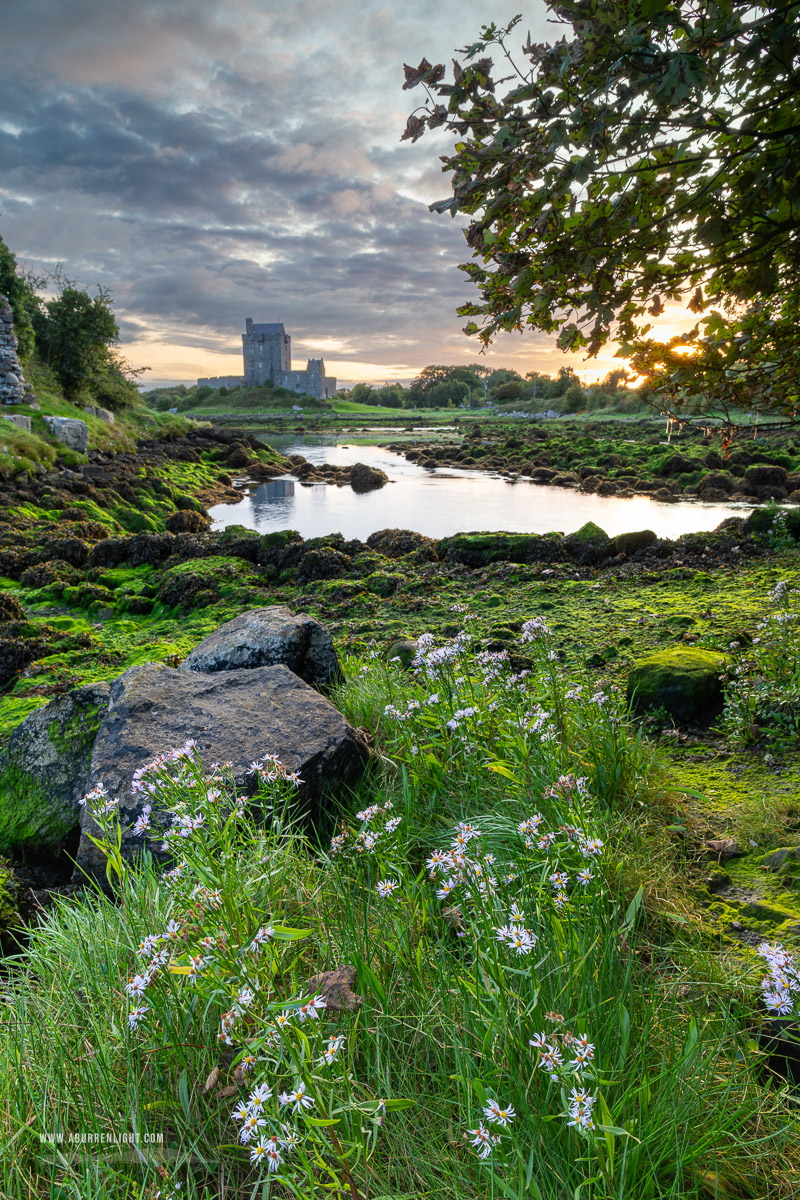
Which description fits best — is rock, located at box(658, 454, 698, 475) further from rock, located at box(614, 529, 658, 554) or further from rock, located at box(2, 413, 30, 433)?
rock, located at box(2, 413, 30, 433)

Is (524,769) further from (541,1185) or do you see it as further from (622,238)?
(622,238)

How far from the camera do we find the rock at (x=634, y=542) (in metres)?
10.5

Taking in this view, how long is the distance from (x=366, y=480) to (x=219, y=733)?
79.3ft

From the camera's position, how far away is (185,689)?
4281 mm

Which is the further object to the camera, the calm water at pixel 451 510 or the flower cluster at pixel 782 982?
the calm water at pixel 451 510

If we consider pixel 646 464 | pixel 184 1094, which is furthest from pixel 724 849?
pixel 646 464

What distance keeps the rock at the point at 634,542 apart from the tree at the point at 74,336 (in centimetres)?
2712

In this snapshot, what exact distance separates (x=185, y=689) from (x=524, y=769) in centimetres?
249

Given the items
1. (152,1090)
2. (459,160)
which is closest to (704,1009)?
(152,1090)

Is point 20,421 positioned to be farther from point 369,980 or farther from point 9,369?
point 369,980

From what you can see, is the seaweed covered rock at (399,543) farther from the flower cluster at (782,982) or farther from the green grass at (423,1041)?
the flower cluster at (782,982)

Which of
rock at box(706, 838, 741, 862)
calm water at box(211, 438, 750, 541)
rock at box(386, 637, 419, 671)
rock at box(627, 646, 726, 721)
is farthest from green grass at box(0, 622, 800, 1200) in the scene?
calm water at box(211, 438, 750, 541)

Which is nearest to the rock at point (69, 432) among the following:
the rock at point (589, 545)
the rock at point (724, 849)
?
the rock at point (589, 545)

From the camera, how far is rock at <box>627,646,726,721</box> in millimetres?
4652
